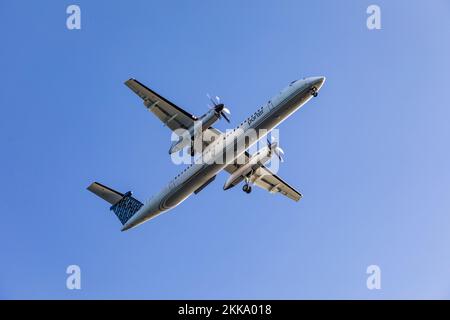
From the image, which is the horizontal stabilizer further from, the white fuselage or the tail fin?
the white fuselage

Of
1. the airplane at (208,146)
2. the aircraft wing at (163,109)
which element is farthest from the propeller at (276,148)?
the aircraft wing at (163,109)

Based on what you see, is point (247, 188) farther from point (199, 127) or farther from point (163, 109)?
point (163, 109)

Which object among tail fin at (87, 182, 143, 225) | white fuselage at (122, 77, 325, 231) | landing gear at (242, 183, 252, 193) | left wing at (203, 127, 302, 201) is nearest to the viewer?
white fuselage at (122, 77, 325, 231)

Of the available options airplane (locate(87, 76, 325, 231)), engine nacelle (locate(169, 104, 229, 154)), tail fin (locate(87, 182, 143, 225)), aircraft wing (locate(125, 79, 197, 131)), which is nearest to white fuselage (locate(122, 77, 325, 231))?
airplane (locate(87, 76, 325, 231))

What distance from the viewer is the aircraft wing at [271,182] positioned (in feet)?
117

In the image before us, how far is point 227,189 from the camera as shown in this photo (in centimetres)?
3472

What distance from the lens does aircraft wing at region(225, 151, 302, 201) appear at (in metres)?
35.6

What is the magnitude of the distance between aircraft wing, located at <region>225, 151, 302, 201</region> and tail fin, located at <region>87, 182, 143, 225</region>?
5977 millimetres

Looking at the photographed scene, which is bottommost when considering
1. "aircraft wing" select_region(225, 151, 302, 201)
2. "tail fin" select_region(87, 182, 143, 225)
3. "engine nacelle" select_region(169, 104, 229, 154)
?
"tail fin" select_region(87, 182, 143, 225)

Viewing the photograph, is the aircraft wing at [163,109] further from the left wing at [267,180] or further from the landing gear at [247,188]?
the landing gear at [247,188]

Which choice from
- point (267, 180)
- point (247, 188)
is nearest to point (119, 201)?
point (247, 188)

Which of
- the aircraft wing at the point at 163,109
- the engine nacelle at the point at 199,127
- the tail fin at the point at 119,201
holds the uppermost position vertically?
the aircraft wing at the point at 163,109

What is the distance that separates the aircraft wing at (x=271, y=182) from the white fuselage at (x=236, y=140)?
4794 mm
